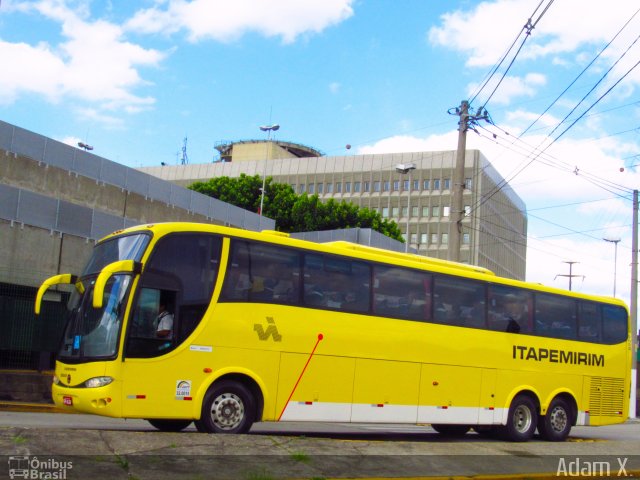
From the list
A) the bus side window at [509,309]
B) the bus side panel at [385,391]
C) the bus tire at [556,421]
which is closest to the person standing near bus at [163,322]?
the bus side panel at [385,391]

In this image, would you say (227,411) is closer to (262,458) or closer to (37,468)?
(262,458)

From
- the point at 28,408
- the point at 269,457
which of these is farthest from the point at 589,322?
the point at 28,408

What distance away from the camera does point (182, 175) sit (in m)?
106

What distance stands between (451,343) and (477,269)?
6.62 feet

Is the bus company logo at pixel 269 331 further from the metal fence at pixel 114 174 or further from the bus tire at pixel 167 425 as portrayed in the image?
the metal fence at pixel 114 174

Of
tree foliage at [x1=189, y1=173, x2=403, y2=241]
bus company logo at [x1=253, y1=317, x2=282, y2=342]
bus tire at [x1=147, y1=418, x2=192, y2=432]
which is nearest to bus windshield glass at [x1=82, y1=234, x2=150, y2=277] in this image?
bus company logo at [x1=253, y1=317, x2=282, y2=342]

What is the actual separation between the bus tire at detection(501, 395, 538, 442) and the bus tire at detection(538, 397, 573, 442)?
259mm

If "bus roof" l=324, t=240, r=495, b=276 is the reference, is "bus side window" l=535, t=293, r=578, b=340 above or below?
below

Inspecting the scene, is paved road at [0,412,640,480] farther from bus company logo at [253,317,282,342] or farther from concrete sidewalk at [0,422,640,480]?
bus company logo at [253,317,282,342]

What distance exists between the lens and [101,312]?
1152 centimetres

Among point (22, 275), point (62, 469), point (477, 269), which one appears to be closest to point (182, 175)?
→ point (22, 275)

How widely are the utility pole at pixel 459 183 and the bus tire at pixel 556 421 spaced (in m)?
8.17

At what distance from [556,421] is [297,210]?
47671 millimetres

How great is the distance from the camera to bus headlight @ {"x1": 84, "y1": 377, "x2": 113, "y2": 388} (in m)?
11.0
